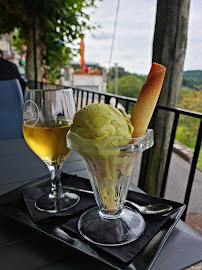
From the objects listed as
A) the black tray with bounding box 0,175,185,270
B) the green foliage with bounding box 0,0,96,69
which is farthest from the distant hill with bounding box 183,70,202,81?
the green foliage with bounding box 0,0,96,69

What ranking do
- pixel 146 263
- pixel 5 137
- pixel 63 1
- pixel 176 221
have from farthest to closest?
pixel 63 1 < pixel 5 137 < pixel 176 221 < pixel 146 263

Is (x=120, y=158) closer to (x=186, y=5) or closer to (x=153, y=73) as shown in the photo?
(x=153, y=73)

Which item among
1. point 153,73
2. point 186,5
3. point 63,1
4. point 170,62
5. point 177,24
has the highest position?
point 63,1

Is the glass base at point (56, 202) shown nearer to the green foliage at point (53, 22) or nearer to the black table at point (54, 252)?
the black table at point (54, 252)

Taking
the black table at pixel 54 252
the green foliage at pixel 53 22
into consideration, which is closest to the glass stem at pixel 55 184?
the black table at pixel 54 252

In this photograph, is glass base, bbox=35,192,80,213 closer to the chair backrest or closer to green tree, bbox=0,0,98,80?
the chair backrest

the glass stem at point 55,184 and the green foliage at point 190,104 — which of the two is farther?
the green foliage at point 190,104

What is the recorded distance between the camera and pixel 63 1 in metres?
4.31

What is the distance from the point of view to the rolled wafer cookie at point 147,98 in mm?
440

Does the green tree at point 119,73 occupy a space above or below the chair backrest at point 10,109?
above

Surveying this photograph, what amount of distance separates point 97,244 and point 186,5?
1760 millimetres

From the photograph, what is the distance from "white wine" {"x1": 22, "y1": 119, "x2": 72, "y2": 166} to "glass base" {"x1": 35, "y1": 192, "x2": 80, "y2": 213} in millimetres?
105

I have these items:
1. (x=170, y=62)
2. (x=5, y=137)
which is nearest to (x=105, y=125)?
(x=5, y=137)

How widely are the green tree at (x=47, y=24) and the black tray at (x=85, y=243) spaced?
417cm
